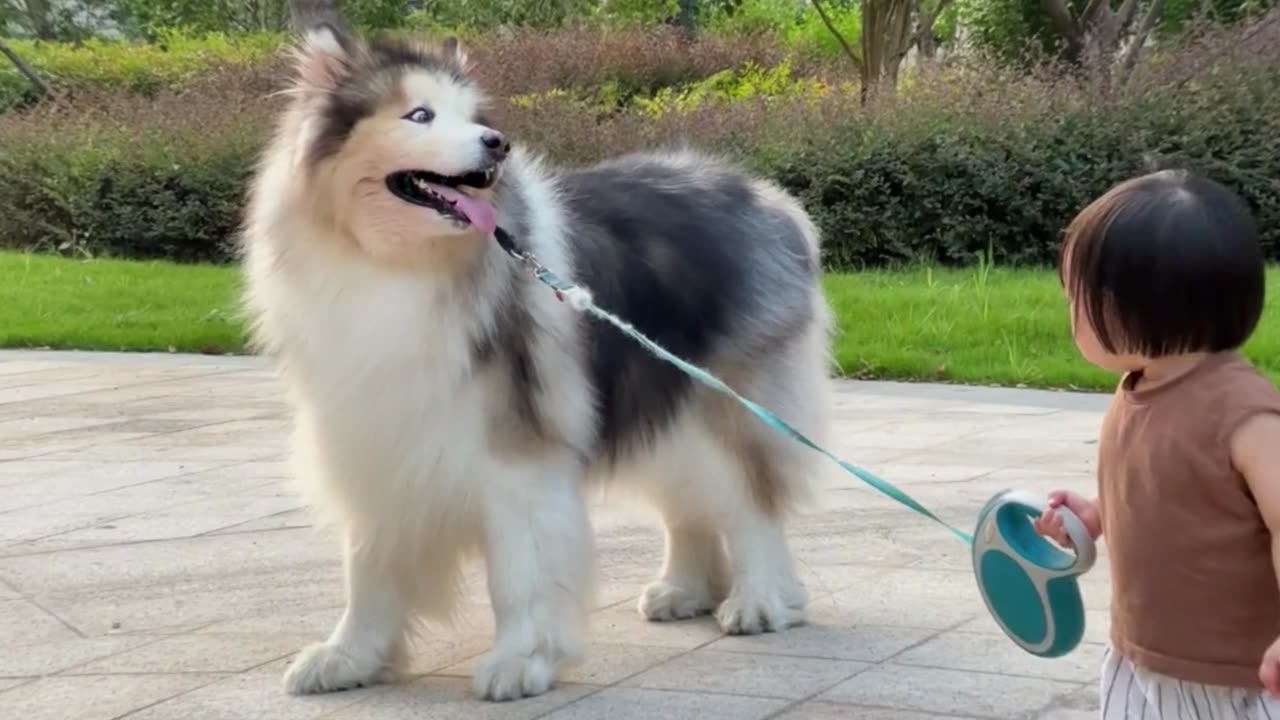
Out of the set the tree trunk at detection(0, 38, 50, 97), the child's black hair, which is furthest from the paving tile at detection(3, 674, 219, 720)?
the tree trunk at detection(0, 38, 50, 97)

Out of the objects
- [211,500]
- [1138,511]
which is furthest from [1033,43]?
[1138,511]

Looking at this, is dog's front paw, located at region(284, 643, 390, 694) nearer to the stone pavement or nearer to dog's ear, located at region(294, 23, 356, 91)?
the stone pavement

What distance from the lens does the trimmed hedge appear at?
45.6 ft

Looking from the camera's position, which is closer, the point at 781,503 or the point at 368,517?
the point at 368,517

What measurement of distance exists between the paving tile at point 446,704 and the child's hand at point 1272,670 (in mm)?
2092

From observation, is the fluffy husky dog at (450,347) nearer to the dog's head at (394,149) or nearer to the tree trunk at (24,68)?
the dog's head at (394,149)

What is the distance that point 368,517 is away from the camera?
445cm

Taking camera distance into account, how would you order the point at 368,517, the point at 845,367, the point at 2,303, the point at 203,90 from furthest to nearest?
1. the point at 203,90
2. the point at 2,303
3. the point at 845,367
4. the point at 368,517

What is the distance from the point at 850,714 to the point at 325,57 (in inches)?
84.0

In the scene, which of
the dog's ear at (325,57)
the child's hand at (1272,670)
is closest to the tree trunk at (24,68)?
the dog's ear at (325,57)

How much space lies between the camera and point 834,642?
4.85m

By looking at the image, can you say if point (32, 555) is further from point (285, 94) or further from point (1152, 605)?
point (1152, 605)

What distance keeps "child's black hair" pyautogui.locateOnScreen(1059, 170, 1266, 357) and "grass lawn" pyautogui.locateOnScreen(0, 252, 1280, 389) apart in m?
6.96

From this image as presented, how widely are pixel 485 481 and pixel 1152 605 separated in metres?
2.00
